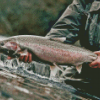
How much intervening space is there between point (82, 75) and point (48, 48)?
0.61 m

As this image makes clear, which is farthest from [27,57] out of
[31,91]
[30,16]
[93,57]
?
[30,16]

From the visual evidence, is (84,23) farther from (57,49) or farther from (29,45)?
(29,45)

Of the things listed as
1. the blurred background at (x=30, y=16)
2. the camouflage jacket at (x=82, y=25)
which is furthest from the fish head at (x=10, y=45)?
the blurred background at (x=30, y=16)

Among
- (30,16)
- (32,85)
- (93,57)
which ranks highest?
(30,16)

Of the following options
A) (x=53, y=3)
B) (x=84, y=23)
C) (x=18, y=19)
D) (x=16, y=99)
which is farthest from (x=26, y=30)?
(x=16, y=99)

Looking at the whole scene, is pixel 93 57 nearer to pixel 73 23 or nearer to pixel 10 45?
pixel 73 23

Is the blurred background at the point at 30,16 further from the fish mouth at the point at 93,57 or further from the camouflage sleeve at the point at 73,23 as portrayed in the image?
the fish mouth at the point at 93,57

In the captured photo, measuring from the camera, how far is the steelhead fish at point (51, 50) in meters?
1.23

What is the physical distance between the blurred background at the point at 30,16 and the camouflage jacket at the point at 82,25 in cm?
234

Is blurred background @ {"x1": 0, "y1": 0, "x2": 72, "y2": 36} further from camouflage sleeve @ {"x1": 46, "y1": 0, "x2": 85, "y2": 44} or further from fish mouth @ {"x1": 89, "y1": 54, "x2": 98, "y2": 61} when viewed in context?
fish mouth @ {"x1": 89, "y1": 54, "x2": 98, "y2": 61}

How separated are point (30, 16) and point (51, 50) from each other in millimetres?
3373

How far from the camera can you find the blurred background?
405cm

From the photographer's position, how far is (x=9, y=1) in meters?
4.77

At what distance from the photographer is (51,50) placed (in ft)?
4.09
